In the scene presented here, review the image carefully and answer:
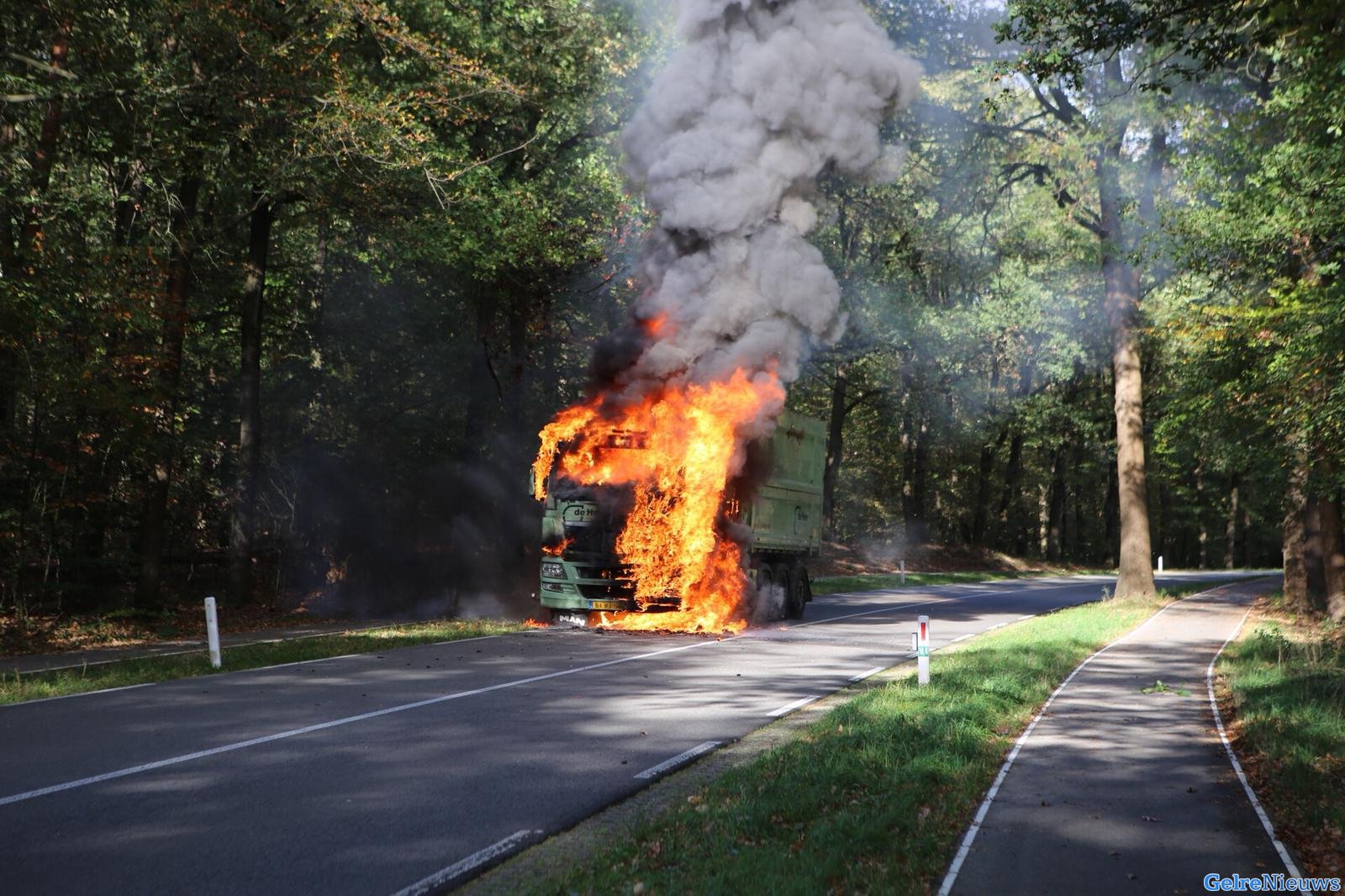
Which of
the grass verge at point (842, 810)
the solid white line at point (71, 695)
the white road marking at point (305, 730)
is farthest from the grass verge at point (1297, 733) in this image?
the solid white line at point (71, 695)

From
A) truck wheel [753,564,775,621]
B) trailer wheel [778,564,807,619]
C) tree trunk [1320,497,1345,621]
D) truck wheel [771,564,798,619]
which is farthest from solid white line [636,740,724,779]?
tree trunk [1320,497,1345,621]

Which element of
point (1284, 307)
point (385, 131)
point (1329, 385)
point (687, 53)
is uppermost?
point (687, 53)

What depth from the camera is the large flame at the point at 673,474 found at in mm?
16062

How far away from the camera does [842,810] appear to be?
6.29 metres

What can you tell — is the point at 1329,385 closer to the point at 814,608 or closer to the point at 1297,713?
the point at 1297,713

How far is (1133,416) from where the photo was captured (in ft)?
81.3

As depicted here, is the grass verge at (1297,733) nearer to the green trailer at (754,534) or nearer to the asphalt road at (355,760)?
the asphalt road at (355,760)

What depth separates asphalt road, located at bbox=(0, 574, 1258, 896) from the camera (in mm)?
5230

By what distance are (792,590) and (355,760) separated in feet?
45.0

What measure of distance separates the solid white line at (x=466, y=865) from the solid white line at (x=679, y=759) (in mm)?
1579

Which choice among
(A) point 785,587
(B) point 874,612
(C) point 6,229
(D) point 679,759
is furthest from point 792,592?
(C) point 6,229

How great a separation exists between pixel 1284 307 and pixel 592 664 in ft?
36.9

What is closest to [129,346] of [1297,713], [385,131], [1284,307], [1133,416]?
[385,131]

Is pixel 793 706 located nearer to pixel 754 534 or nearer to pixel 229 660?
pixel 229 660
